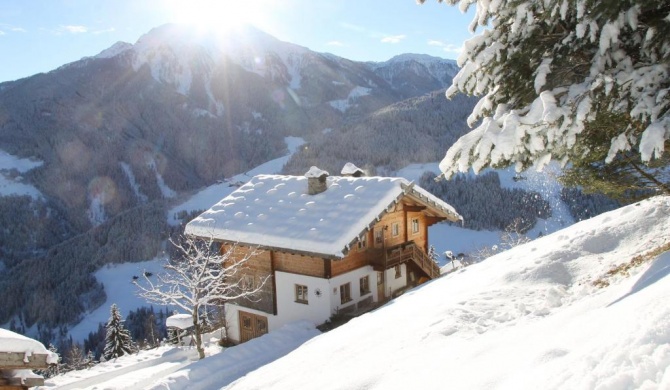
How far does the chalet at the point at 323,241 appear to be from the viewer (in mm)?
21359

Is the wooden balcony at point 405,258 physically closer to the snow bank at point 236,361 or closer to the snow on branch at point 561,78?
the snow bank at point 236,361

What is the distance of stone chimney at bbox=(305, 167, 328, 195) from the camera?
82.4 feet

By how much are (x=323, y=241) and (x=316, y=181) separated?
5338 millimetres

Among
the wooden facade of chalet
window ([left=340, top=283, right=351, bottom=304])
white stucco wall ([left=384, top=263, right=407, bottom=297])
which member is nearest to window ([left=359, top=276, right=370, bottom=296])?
the wooden facade of chalet

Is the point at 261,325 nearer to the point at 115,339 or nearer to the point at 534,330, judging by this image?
the point at 534,330

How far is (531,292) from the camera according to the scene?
32.8 ft

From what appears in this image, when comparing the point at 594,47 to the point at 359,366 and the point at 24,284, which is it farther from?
the point at 24,284

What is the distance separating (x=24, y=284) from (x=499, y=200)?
107949mm

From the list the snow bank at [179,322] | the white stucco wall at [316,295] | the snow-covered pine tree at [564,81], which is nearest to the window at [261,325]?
the white stucco wall at [316,295]

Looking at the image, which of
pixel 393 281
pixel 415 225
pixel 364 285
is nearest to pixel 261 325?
pixel 364 285

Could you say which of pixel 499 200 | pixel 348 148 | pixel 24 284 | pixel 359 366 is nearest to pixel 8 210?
pixel 24 284

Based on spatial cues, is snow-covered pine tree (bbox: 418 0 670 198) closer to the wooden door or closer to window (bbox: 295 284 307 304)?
window (bbox: 295 284 307 304)

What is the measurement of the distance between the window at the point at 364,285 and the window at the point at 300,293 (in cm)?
265

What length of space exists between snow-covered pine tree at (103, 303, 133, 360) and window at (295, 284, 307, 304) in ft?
98.2
